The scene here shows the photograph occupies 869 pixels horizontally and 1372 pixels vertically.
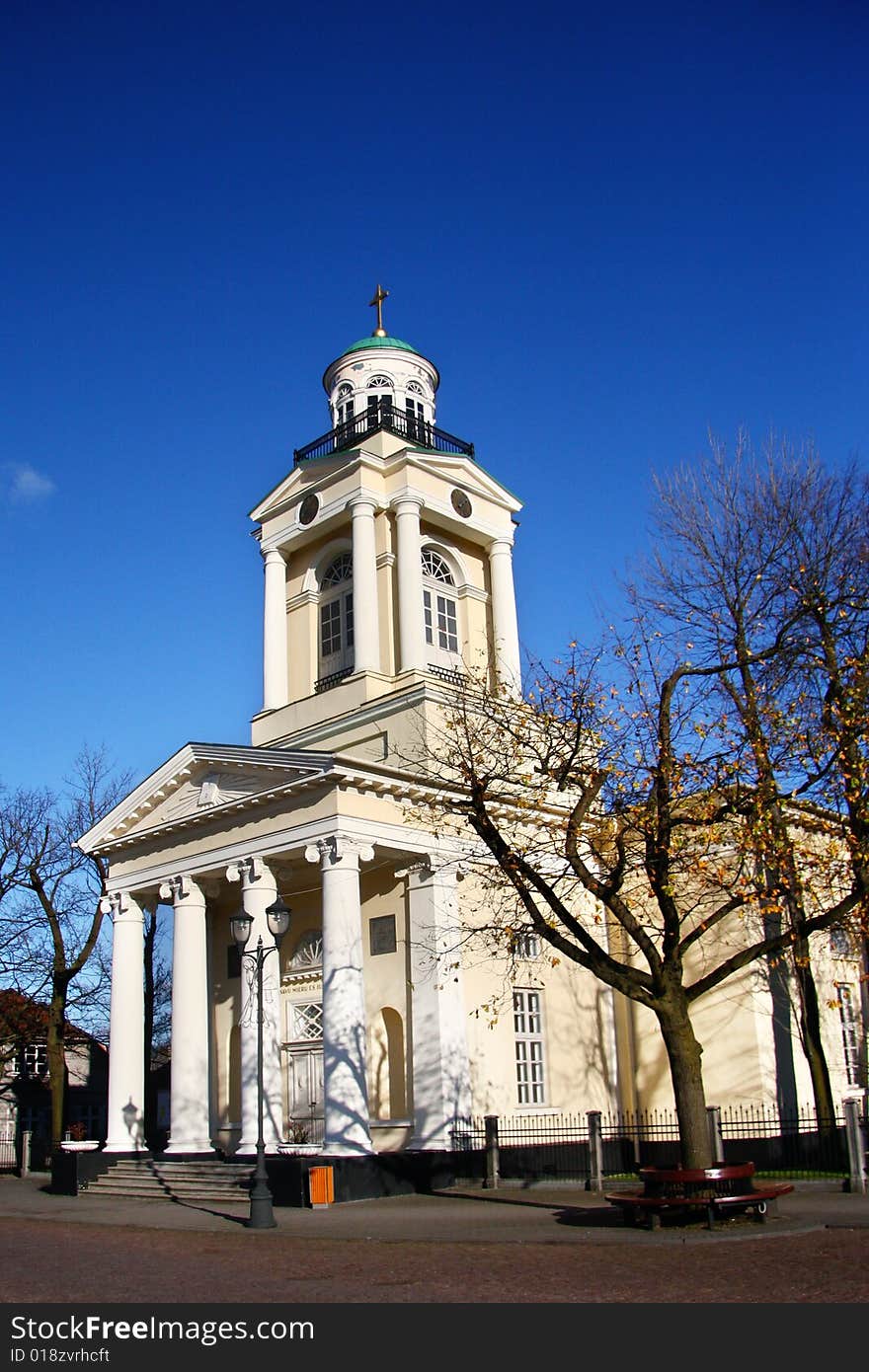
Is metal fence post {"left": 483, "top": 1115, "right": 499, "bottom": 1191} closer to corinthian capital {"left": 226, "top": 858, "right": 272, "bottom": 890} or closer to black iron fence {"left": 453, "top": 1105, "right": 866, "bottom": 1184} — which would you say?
black iron fence {"left": 453, "top": 1105, "right": 866, "bottom": 1184}

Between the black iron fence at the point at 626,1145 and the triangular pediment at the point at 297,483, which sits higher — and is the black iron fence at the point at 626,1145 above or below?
below

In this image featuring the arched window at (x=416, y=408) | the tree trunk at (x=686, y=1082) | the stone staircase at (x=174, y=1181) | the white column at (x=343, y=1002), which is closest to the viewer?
the tree trunk at (x=686, y=1082)

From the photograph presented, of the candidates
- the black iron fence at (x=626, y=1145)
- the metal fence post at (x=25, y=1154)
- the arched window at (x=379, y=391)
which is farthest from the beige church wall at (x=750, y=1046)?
the arched window at (x=379, y=391)

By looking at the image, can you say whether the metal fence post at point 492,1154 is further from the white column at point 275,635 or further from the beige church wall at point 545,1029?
the white column at point 275,635

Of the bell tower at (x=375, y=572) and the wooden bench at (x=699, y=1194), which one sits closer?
the wooden bench at (x=699, y=1194)

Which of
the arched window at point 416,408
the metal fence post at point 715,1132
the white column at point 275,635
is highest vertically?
the arched window at point 416,408

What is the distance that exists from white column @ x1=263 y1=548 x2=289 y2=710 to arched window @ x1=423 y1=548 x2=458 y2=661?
395cm

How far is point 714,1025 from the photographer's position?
26.9 m

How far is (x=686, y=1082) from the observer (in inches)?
591

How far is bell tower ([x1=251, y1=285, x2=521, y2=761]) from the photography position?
2995cm

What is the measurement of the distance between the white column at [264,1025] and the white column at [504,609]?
30.9 feet

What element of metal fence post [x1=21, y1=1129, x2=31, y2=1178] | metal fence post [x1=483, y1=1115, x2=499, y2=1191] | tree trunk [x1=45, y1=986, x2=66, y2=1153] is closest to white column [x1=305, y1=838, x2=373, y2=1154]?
metal fence post [x1=483, y1=1115, x2=499, y2=1191]

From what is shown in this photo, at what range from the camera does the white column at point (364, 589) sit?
29.8 meters

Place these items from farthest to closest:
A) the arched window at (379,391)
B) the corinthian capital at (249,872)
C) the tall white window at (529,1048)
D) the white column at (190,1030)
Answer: the arched window at (379,391) → the tall white window at (529,1048) → the white column at (190,1030) → the corinthian capital at (249,872)
